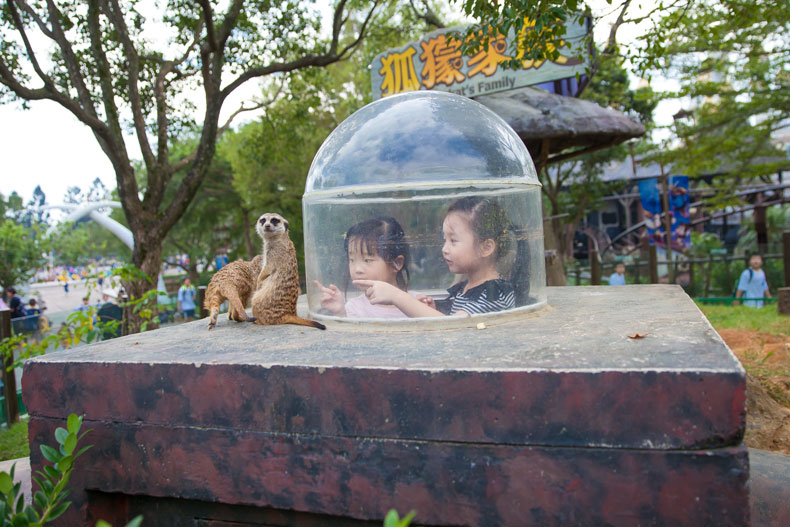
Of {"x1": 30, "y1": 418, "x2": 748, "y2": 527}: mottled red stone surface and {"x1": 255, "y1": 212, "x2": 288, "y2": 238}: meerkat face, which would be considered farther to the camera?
{"x1": 255, "y1": 212, "x2": 288, "y2": 238}: meerkat face

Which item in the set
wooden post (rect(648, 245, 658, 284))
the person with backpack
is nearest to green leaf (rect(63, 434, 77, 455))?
wooden post (rect(648, 245, 658, 284))

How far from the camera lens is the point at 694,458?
5.67ft

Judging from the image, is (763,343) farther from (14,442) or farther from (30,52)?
(30,52)

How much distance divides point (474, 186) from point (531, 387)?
1.59 meters

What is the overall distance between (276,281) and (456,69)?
244 inches

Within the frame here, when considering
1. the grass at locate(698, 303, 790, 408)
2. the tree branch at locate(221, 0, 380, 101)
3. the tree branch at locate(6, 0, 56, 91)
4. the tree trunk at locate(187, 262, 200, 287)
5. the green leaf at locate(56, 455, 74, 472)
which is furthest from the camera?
the tree trunk at locate(187, 262, 200, 287)

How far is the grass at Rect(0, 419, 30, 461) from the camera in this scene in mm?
5215

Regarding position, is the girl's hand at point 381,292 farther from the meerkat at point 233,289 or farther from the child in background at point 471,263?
the meerkat at point 233,289

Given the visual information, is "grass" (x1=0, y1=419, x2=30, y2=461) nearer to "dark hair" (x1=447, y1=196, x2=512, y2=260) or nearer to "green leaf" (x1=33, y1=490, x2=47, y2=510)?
"green leaf" (x1=33, y1=490, x2=47, y2=510)

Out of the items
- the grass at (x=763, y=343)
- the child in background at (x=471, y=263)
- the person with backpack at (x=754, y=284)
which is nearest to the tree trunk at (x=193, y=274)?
the person with backpack at (x=754, y=284)

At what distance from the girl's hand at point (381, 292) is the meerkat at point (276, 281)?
1.08ft

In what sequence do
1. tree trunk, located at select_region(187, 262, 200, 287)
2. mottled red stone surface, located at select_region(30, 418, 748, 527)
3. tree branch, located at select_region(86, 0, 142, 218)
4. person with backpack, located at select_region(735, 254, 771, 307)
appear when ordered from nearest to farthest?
1. mottled red stone surface, located at select_region(30, 418, 748, 527)
2. tree branch, located at select_region(86, 0, 142, 218)
3. person with backpack, located at select_region(735, 254, 771, 307)
4. tree trunk, located at select_region(187, 262, 200, 287)

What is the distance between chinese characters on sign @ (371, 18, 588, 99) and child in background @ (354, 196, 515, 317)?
502 centimetres

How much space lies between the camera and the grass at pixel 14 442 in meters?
5.21
